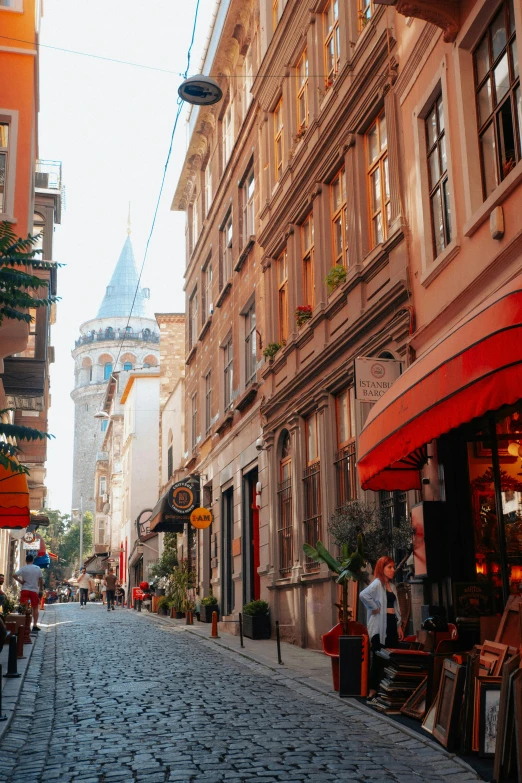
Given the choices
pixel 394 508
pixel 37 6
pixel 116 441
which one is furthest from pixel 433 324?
pixel 116 441

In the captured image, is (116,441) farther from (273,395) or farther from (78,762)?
(78,762)

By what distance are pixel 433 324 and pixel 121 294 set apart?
112350mm

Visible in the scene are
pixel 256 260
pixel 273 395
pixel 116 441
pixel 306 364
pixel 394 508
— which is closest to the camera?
pixel 394 508

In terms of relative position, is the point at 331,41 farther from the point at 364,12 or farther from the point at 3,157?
the point at 3,157

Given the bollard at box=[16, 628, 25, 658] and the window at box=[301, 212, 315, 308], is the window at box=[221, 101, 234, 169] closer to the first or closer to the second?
the window at box=[301, 212, 315, 308]

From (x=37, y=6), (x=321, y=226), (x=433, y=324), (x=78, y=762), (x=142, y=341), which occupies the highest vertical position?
(x=142, y=341)

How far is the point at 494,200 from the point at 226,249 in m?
17.7

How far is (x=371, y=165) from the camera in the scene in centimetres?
1480

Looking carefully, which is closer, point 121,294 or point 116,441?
point 116,441

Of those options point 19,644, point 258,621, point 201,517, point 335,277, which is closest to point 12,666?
point 19,644

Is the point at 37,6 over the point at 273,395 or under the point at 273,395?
over

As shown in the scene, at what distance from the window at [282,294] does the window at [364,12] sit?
18.2 feet

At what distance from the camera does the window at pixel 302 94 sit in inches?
733

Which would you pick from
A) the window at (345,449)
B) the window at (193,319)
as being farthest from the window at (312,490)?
the window at (193,319)
